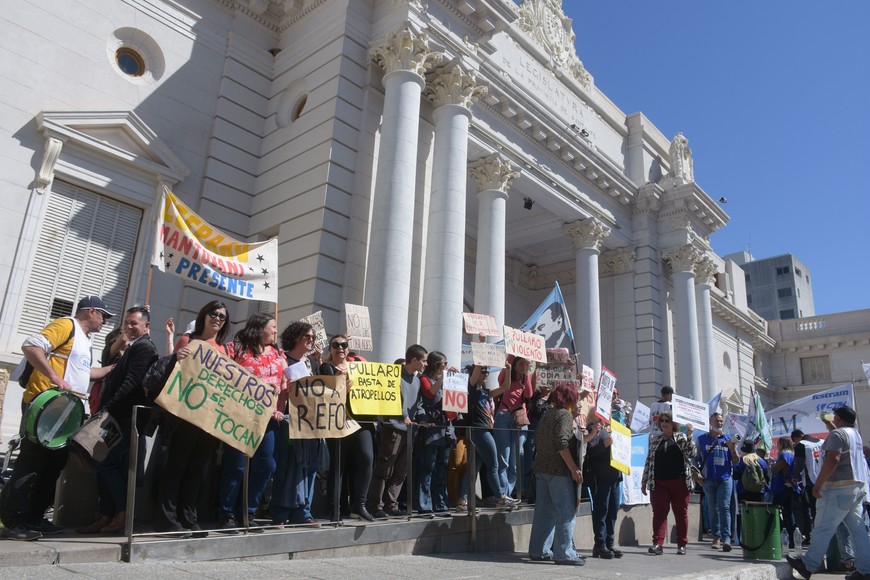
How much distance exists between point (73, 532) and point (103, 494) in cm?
39

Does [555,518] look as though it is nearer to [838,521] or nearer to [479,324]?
[838,521]

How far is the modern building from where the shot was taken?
81.4m

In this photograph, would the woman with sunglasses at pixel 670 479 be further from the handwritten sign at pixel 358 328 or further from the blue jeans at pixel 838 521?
the handwritten sign at pixel 358 328

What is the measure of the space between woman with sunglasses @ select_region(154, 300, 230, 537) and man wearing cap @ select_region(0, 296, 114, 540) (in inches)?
32.8

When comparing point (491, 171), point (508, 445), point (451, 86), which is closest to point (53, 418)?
point (508, 445)

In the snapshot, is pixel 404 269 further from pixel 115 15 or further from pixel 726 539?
pixel 115 15

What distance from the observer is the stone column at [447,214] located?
46.2 ft

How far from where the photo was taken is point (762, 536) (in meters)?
8.73

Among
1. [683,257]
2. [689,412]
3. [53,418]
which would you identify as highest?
[683,257]

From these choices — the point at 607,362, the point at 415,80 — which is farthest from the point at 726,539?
the point at 607,362

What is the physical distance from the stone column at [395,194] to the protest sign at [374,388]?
5.08 metres

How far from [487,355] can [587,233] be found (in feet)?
44.4

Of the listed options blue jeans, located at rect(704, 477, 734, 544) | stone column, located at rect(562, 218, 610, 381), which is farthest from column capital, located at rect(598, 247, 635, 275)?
blue jeans, located at rect(704, 477, 734, 544)

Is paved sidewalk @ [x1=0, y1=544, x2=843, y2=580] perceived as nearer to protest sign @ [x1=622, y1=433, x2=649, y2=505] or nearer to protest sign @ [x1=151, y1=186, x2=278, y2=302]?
protest sign @ [x1=622, y1=433, x2=649, y2=505]
